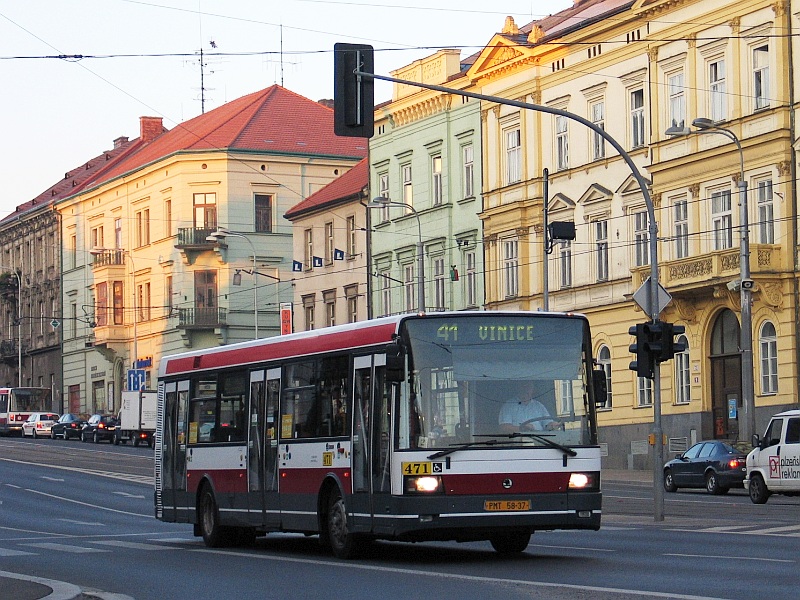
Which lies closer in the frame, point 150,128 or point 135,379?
point 135,379

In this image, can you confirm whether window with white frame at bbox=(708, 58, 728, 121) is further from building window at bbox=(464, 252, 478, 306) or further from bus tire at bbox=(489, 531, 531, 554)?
bus tire at bbox=(489, 531, 531, 554)

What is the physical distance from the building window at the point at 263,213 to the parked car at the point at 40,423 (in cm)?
1461

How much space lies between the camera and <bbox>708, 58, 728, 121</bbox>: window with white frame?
160ft

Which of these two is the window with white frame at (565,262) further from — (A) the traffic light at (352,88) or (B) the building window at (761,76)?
(A) the traffic light at (352,88)

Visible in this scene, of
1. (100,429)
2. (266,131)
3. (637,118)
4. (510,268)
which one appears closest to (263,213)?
(266,131)

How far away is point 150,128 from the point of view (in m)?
102

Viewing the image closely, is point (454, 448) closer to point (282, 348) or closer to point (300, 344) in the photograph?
point (300, 344)

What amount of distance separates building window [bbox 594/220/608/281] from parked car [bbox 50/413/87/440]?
36748mm

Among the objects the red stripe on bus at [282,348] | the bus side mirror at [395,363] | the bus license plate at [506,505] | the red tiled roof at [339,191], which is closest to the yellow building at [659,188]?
the red tiled roof at [339,191]

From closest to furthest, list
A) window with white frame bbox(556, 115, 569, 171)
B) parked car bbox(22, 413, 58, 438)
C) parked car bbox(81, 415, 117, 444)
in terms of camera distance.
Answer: window with white frame bbox(556, 115, 569, 171) < parked car bbox(81, 415, 117, 444) < parked car bbox(22, 413, 58, 438)

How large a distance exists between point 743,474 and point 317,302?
38.4 meters

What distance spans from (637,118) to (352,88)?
103ft

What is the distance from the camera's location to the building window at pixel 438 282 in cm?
6431

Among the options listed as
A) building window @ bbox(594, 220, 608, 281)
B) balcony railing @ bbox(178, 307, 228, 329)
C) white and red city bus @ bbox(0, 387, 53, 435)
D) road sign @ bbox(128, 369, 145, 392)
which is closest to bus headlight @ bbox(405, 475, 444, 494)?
building window @ bbox(594, 220, 608, 281)
